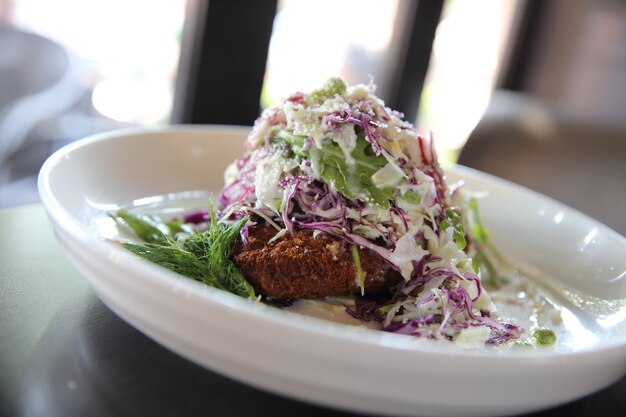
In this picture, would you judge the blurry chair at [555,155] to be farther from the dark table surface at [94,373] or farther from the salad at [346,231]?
the dark table surface at [94,373]

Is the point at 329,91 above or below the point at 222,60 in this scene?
above

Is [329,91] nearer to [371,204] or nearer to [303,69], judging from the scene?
[371,204]

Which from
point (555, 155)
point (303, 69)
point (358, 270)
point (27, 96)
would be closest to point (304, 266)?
point (358, 270)

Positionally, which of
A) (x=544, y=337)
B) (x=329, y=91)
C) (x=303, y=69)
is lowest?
(x=544, y=337)

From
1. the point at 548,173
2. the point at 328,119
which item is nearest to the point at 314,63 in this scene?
Result: the point at 548,173

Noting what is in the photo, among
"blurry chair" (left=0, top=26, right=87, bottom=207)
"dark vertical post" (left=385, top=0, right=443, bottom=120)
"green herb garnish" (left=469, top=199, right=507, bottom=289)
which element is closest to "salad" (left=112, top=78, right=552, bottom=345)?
"green herb garnish" (left=469, top=199, right=507, bottom=289)

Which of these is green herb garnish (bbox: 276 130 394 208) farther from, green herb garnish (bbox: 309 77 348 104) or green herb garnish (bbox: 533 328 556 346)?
green herb garnish (bbox: 533 328 556 346)

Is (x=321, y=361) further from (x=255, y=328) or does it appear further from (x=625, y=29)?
(x=625, y=29)
